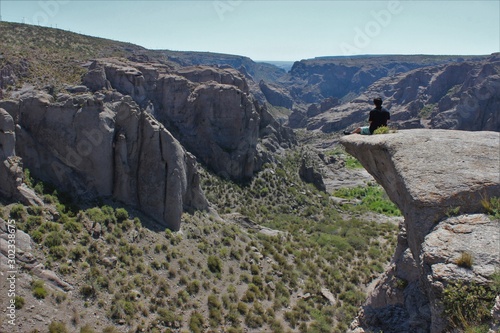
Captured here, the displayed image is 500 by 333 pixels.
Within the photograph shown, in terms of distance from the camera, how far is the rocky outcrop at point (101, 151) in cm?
2252

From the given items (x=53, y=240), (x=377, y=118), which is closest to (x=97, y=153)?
(x=53, y=240)

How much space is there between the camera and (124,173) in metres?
25.4

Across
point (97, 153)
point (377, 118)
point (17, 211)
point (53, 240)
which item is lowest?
point (53, 240)

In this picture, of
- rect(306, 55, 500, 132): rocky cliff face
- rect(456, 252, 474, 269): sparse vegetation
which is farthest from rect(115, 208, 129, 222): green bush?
rect(306, 55, 500, 132): rocky cliff face

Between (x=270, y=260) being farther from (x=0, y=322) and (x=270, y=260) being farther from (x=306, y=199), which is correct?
(x=306, y=199)

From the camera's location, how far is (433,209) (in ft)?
30.3

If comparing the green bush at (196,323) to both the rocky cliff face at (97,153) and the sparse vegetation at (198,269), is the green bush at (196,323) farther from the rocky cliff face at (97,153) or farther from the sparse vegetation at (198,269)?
the rocky cliff face at (97,153)

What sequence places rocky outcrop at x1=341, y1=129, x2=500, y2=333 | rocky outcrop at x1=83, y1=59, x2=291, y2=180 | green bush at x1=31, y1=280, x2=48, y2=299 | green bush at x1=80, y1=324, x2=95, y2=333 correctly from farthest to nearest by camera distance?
1. rocky outcrop at x1=83, y1=59, x2=291, y2=180
2. green bush at x1=80, y1=324, x2=95, y2=333
3. green bush at x1=31, y1=280, x2=48, y2=299
4. rocky outcrop at x1=341, y1=129, x2=500, y2=333

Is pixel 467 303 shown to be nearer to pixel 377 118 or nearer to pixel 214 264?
pixel 377 118

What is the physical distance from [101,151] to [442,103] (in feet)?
456

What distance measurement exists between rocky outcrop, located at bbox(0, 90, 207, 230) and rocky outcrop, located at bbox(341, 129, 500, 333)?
56.5ft

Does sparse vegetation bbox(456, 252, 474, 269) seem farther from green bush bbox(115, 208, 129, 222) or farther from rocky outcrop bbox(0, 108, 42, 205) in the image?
green bush bbox(115, 208, 129, 222)

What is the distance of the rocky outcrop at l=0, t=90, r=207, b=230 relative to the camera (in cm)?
2252

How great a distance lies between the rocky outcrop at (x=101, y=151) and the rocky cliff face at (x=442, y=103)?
317ft
